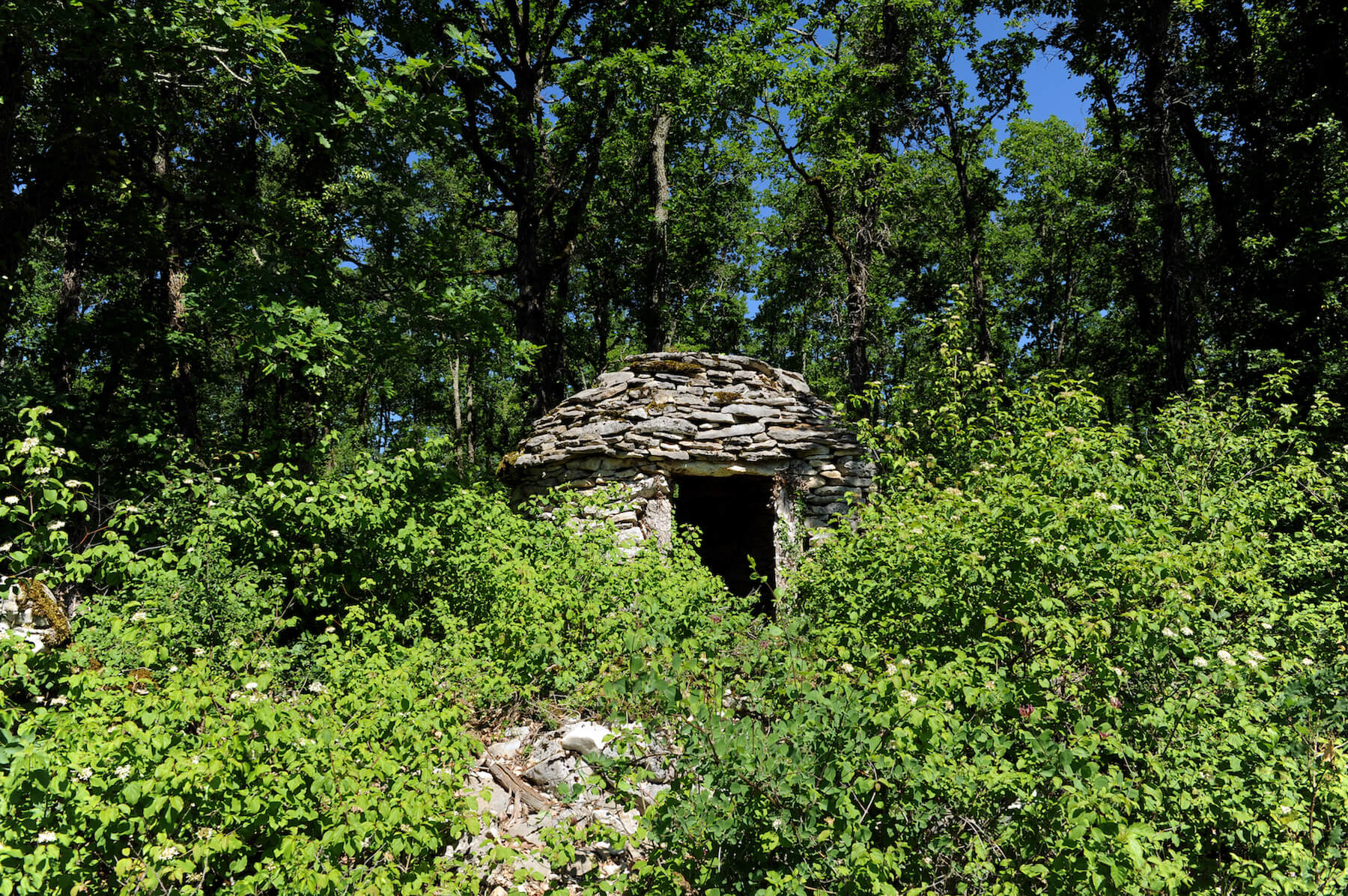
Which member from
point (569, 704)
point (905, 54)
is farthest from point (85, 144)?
point (905, 54)

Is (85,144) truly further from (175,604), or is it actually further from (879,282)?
(879,282)

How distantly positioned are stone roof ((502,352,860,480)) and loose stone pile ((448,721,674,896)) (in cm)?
381

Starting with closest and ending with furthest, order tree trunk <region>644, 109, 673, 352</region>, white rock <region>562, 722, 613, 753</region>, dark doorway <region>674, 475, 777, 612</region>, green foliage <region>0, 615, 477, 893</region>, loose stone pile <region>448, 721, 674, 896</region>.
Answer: green foliage <region>0, 615, 477, 893</region>
loose stone pile <region>448, 721, 674, 896</region>
white rock <region>562, 722, 613, 753</region>
dark doorway <region>674, 475, 777, 612</region>
tree trunk <region>644, 109, 673, 352</region>

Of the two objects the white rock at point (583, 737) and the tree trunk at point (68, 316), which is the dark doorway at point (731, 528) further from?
the tree trunk at point (68, 316)

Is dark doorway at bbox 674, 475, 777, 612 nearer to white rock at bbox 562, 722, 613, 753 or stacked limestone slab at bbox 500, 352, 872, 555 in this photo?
stacked limestone slab at bbox 500, 352, 872, 555

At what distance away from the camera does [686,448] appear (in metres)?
7.57

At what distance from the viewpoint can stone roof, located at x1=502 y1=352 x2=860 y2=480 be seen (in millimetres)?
7555

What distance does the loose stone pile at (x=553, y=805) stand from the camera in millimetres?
2689

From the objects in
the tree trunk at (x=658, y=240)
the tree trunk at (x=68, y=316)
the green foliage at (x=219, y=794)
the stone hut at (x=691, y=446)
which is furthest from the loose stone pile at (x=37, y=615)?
the tree trunk at (x=658, y=240)

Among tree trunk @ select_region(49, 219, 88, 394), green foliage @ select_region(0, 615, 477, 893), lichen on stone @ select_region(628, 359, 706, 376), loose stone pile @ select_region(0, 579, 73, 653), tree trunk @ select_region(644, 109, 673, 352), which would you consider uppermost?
tree trunk @ select_region(644, 109, 673, 352)

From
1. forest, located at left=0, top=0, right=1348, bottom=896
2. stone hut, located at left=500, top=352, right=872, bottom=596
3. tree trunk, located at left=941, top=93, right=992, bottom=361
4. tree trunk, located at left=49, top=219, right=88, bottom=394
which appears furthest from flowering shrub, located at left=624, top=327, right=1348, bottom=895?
tree trunk, located at left=941, top=93, right=992, bottom=361

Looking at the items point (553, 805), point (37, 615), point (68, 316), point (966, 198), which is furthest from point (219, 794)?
point (966, 198)

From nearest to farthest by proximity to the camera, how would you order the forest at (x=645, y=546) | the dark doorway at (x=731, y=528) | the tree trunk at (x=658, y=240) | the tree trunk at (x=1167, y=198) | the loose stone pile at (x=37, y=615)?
the forest at (x=645, y=546) → the loose stone pile at (x=37, y=615) → the tree trunk at (x=1167, y=198) → the dark doorway at (x=731, y=528) → the tree trunk at (x=658, y=240)

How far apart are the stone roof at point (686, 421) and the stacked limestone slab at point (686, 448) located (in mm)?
12
